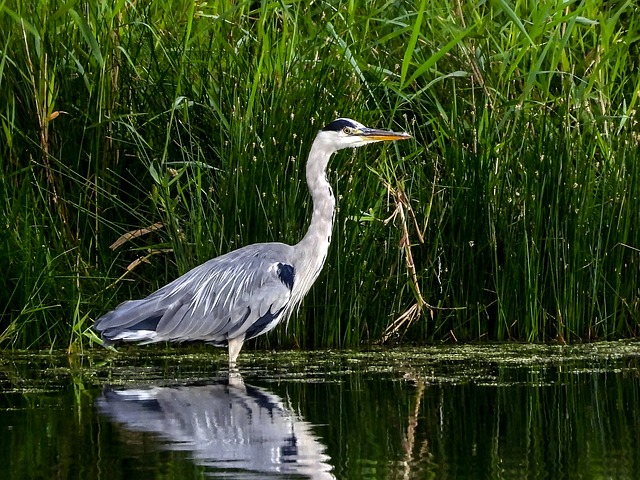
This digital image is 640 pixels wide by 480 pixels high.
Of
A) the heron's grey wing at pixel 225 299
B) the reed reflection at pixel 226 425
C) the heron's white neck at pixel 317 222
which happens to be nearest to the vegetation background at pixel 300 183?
the heron's white neck at pixel 317 222

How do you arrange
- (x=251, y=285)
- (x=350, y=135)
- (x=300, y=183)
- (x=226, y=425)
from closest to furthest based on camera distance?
(x=226, y=425), (x=251, y=285), (x=350, y=135), (x=300, y=183)

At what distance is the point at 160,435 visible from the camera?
4.02m

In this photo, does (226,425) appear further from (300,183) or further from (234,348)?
(300,183)

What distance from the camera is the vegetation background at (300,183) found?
6.49 meters

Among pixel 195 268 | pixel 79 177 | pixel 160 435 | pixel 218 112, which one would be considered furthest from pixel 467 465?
pixel 79 177

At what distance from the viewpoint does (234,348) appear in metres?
6.15

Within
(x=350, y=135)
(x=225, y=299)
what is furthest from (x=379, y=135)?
(x=225, y=299)

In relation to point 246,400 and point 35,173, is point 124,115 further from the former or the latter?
point 246,400

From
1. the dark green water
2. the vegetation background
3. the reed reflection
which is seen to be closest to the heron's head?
the vegetation background

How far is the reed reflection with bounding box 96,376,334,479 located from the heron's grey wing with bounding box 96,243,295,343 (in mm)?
832

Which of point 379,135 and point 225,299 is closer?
point 225,299

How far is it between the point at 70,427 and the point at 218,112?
2721 mm

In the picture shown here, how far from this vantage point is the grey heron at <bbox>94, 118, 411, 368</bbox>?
20.1 ft

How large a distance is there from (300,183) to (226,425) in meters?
2.65
